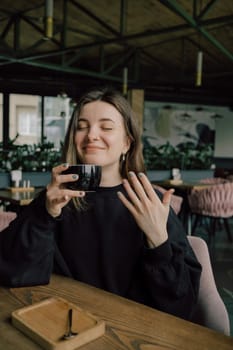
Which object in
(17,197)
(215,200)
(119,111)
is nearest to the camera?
(119,111)

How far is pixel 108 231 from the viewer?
4.31ft

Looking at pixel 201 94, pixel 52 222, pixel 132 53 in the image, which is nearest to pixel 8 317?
pixel 52 222

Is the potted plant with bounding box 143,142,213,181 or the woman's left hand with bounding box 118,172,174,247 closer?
the woman's left hand with bounding box 118,172,174,247

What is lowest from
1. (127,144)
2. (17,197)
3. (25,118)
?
(17,197)

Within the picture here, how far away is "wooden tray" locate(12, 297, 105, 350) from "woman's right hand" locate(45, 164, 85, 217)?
0.29 meters

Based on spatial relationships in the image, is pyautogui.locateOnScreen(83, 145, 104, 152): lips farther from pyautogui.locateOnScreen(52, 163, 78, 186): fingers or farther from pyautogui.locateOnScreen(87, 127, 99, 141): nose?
pyautogui.locateOnScreen(52, 163, 78, 186): fingers

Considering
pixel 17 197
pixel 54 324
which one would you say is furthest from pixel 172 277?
pixel 17 197

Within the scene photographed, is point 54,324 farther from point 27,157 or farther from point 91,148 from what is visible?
point 27,157

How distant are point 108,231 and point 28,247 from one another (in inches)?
11.6

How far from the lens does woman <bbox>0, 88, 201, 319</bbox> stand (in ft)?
3.59

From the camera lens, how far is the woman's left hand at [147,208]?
3.51 ft

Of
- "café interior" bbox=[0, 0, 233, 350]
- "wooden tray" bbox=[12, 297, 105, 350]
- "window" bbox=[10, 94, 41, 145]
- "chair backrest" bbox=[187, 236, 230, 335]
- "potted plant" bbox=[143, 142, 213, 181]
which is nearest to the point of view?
"wooden tray" bbox=[12, 297, 105, 350]

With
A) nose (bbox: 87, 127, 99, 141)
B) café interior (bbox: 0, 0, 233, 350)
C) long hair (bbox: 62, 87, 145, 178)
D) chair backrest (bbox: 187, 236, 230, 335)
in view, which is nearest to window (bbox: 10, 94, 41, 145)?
café interior (bbox: 0, 0, 233, 350)

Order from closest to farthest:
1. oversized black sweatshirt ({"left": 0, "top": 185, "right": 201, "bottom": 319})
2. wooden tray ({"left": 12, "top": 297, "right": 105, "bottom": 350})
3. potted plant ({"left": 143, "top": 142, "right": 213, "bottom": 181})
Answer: wooden tray ({"left": 12, "top": 297, "right": 105, "bottom": 350}), oversized black sweatshirt ({"left": 0, "top": 185, "right": 201, "bottom": 319}), potted plant ({"left": 143, "top": 142, "right": 213, "bottom": 181})
